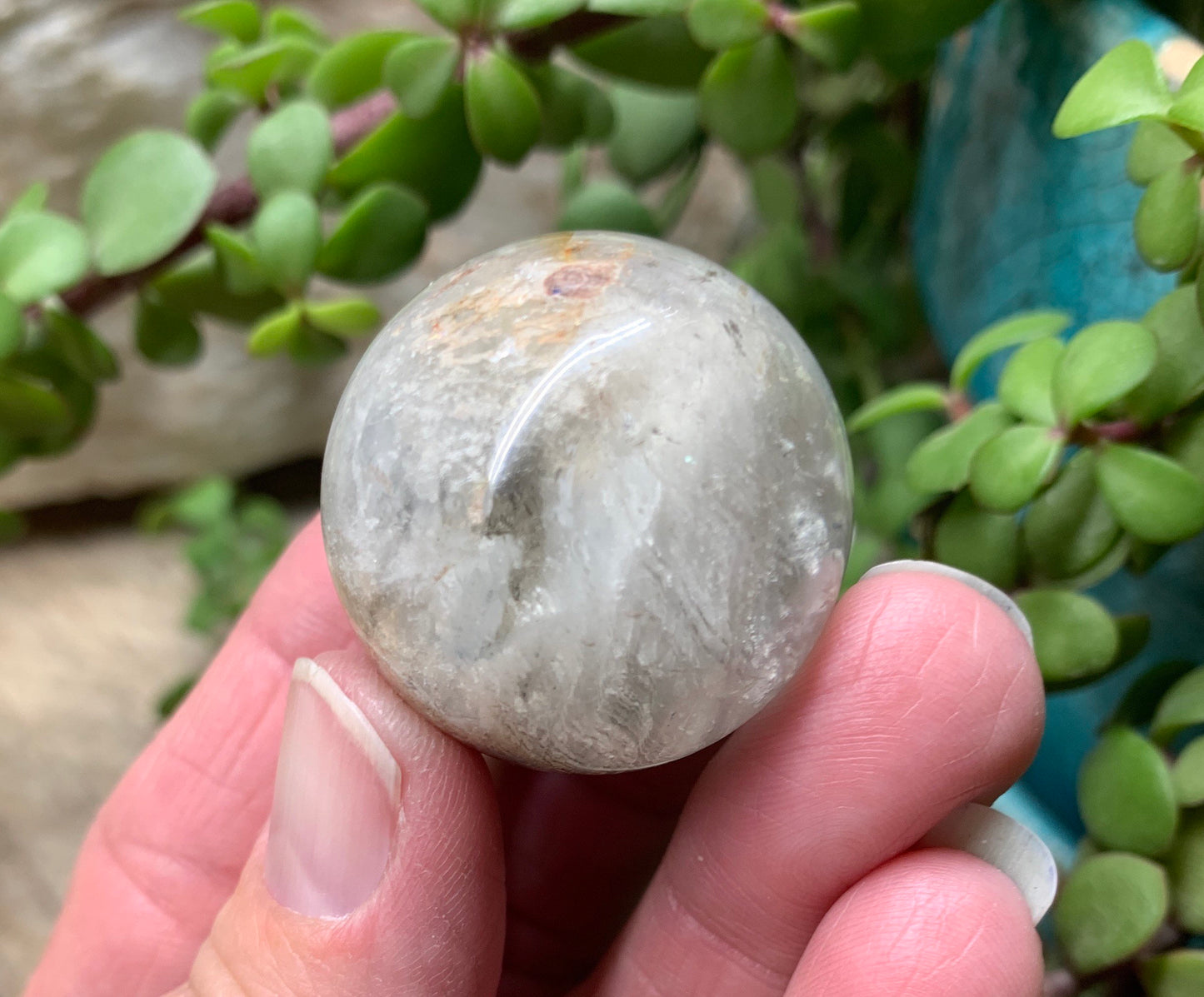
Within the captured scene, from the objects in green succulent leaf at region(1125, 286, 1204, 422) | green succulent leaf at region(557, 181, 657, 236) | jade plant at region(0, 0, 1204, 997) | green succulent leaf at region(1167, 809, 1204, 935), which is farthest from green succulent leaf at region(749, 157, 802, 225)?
green succulent leaf at region(1167, 809, 1204, 935)

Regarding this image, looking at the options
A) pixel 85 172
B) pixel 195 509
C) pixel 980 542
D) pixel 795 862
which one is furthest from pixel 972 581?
pixel 85 172

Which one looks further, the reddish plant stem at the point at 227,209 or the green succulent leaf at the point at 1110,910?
the reddish plant stem at the point at 227,209

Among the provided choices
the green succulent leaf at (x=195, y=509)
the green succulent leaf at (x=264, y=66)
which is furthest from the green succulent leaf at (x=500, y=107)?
the green succulent leaf at (x=195, y=509)

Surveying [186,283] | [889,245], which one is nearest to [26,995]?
[186,283]

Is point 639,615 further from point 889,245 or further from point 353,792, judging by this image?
point 889,245

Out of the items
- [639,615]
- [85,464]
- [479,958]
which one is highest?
[639,615]

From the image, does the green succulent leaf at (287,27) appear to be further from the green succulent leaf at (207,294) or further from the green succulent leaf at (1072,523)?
the green succulent leaf at (1072,523)

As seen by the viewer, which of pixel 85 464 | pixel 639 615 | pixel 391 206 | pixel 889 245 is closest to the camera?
pixel 639 615
